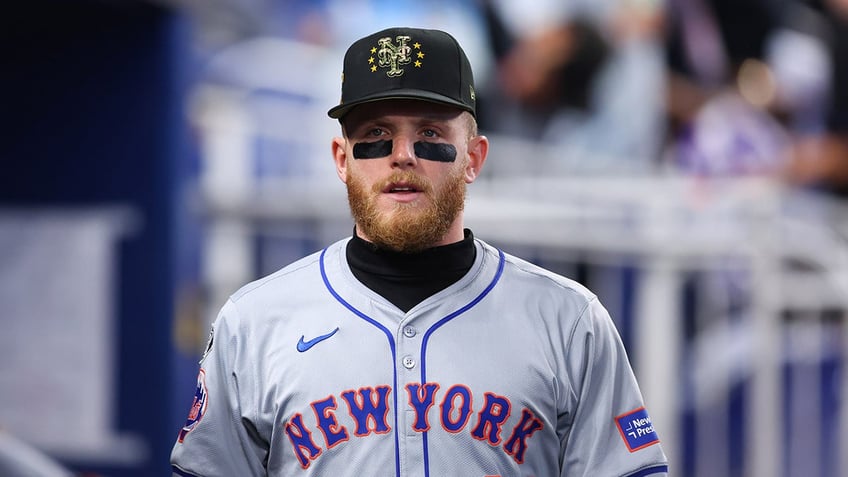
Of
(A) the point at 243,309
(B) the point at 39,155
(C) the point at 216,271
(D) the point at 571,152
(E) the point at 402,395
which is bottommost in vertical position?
(E) the point at 402,395

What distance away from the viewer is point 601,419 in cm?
212

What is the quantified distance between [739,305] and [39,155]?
3102mm

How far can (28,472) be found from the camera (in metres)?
2.80

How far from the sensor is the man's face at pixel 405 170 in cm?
210

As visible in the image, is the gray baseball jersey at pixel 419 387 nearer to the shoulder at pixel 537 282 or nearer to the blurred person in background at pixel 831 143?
the shoulder at pixel 537 282

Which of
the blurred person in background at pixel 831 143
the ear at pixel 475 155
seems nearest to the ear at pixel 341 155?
the ear at pixel 475 155

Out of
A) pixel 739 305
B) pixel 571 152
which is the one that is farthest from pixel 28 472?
pixel 571 152

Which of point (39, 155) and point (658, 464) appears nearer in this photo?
point (658, 464)

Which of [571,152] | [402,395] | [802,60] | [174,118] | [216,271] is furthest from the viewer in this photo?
[802,60]

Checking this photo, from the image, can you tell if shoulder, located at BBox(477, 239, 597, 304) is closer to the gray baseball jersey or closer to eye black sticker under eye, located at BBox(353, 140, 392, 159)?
the gray baseball jersey

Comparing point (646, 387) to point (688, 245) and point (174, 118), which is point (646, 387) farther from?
point (174, 118)

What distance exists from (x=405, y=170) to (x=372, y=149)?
0.08m

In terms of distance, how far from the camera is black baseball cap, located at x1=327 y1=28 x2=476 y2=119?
2100mm

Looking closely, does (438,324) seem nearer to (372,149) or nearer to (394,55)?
(372,149)
